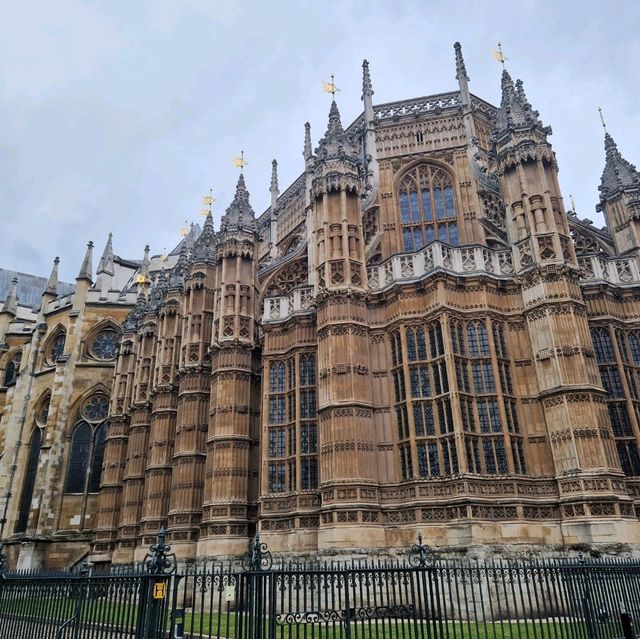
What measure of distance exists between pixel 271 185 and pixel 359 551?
29.4 meters

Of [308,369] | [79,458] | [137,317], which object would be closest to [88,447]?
[79,458]

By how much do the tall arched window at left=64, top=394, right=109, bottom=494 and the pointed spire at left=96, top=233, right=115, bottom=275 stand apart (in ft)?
46.0

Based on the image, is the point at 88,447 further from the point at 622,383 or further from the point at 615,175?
the point at 615,175

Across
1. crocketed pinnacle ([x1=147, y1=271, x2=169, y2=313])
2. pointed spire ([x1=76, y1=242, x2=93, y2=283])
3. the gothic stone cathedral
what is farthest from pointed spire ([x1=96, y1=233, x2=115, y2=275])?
the gothic stone cathedral

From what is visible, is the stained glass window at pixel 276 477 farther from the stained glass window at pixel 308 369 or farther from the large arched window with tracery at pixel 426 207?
the large arched window with tracery at pixel 426 207

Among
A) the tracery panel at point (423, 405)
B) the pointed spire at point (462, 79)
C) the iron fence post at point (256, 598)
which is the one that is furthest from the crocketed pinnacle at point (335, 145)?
the iron fence post at point (256, 598)

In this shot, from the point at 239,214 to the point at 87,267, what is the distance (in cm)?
2401

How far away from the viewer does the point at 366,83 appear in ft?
102

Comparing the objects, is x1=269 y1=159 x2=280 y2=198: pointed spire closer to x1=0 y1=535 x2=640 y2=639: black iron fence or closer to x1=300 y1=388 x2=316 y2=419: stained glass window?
x1=300 y1=388 x2=316 y2=419: stained glass window

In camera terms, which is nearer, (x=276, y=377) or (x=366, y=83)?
(x=276, y=377)

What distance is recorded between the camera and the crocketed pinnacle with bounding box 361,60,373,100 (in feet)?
101

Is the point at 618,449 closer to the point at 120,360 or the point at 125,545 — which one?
the point at 125,545

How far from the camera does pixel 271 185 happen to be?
4106 centimetres

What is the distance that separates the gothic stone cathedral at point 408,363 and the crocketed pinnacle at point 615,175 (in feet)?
0.32
